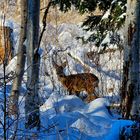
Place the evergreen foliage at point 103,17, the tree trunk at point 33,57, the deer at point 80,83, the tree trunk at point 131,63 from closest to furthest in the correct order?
1. the tree trunk at point 33,57
2. the tree trunk at point 131,63
3. the evergreen foliage at point 103,17
4. the deer at point 80,83

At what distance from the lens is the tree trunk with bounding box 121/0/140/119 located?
5.45m

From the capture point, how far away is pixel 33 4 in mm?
5281

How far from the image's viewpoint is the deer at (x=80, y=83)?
8606 millimetres

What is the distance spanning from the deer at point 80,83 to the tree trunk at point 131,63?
9.63 ft

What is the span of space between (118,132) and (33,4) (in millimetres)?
1626

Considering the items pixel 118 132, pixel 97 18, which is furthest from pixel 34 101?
pixel 97 18

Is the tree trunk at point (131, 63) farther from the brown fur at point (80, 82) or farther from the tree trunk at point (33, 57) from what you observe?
the brown fur at point (80, 82)

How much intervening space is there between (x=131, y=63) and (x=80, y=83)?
143 inches

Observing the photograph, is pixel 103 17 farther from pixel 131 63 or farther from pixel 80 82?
pixel 131 63

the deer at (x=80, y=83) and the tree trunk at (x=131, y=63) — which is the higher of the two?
the tree trunk at (x=131, y=63)

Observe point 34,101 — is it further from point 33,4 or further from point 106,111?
point 106,111

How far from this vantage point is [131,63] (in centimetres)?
545

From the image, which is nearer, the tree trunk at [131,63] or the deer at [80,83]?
the tree trunk at [131,63]

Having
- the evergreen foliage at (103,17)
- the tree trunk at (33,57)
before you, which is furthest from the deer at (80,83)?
the tree trunk at (33,57)
